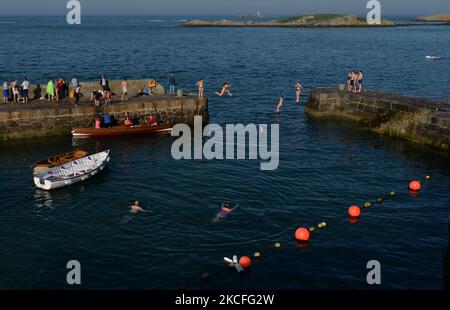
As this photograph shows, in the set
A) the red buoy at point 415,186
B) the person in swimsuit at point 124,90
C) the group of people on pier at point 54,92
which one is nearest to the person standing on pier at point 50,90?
the group of people on pier at point 54,92

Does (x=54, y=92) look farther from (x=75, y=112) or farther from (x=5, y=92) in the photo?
(x=75, y=112)

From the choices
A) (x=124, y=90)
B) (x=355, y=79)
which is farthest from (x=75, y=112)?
(x=355, y=79)

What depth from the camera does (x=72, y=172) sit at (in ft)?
94.9

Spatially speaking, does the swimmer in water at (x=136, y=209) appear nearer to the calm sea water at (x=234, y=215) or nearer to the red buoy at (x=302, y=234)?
the calm sea water at (x=234, y=215)

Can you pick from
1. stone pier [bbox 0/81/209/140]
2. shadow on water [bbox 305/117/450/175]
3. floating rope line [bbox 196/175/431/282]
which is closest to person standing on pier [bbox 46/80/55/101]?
stone pier [bbox 0/81/209/140]

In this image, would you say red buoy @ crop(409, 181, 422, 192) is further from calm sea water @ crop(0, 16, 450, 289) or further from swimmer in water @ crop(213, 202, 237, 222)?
swimmer in water @ crop(213, 202, 237, 222)

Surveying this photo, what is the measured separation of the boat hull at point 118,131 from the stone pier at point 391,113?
1589 cm

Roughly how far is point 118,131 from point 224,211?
16.5 m

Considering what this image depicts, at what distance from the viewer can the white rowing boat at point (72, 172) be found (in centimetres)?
2750

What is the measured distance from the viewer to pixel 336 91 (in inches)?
1859

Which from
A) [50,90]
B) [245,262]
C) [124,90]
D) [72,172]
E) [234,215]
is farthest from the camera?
[124,90]

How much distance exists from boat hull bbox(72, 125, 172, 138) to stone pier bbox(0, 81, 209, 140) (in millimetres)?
1321

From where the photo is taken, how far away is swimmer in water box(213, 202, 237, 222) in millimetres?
24578
